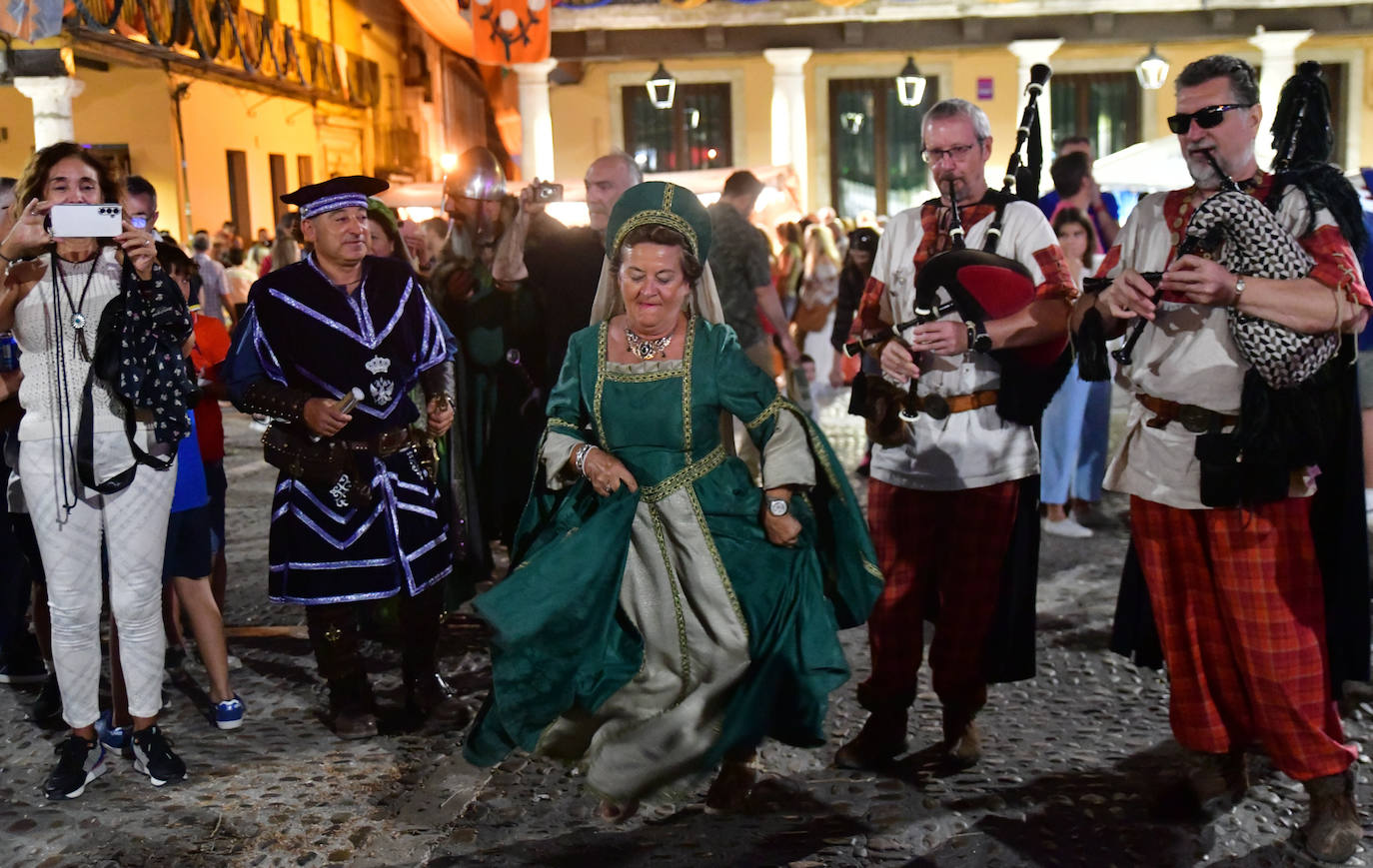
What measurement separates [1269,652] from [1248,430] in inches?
23.5

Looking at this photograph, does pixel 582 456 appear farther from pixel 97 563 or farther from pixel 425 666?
pixel 97 563

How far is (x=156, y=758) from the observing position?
4.11m

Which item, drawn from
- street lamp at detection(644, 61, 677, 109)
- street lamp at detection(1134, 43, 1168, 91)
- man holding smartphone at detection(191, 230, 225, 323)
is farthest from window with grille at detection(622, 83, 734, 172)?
man holding smartphone at detection(191, 230, 225, 323)

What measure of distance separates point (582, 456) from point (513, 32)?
1376cm

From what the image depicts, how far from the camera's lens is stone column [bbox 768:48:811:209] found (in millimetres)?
20375

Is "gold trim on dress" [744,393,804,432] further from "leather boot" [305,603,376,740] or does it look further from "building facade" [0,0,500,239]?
"building facade" [0,0,500,239]

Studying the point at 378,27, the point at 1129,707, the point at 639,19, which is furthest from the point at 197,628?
the point at 378,27

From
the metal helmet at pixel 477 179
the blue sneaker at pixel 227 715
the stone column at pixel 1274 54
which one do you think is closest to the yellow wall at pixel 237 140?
the stone column at pixel 1274 54

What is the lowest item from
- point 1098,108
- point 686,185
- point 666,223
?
point 666,223

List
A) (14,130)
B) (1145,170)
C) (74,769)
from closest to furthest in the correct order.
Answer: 1. (74,769)
2. (1145,170)
3. (14,130)

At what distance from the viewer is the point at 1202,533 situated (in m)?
3.52

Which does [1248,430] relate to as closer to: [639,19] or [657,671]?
[657,671]

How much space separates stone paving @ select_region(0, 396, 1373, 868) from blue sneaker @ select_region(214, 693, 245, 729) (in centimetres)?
3

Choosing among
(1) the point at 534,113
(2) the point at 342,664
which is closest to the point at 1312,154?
(2) the point at 342,664
